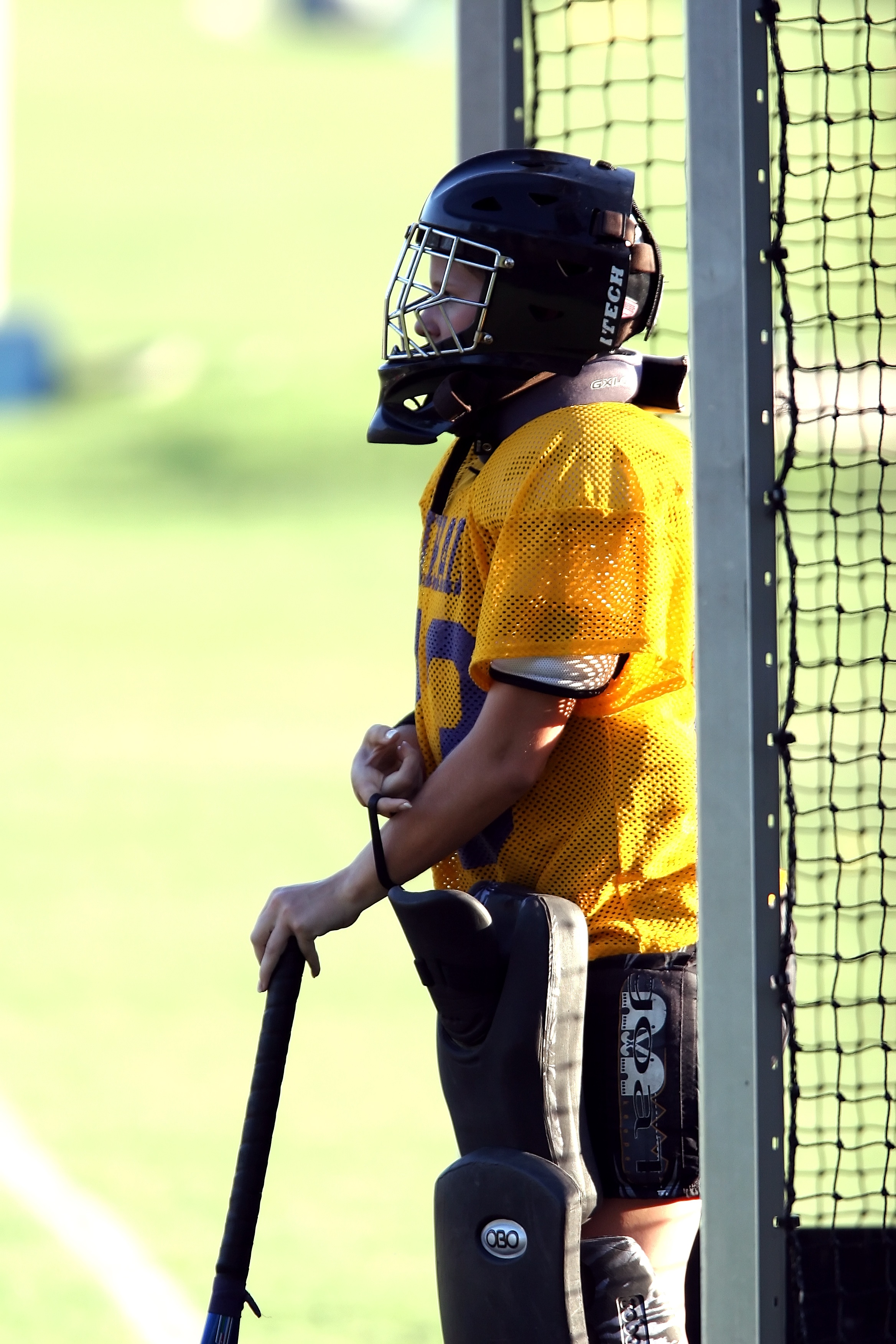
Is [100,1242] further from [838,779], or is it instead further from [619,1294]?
[838,779]

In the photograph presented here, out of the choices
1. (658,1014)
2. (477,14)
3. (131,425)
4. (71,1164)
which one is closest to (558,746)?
(658,1014)

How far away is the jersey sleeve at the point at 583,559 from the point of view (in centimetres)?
269

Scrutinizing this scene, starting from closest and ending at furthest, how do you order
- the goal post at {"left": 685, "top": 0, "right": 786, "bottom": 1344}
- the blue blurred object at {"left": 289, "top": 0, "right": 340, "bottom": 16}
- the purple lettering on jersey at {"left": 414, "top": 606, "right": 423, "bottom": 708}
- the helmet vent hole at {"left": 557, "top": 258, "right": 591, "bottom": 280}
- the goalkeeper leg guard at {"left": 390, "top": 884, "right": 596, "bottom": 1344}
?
the goal post at {"left": 685, "top": 0, "right": 786, "bottom": 1344} < the goalkeeper leg guard at {"left": 390, "top": 884, "right": 596, "bottom": 1344} < the helmet vent hole at {"left": 557, "top": 258, "right": 591, "bottom": 280} < the purple lettering on jersey at {"left": 414, "top": 606, "right": 423, "bottom": 708} < the blue blurred object at {"left": 289, "top": 0, "right": 340, "bottom": 16}

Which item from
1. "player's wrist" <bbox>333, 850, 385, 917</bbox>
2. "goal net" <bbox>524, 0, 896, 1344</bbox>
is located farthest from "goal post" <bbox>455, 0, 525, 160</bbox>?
"player's wrist" <bbox>333, 850, 385, 917</bbox>

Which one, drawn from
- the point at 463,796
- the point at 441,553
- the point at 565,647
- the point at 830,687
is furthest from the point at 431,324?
the point at 830,687

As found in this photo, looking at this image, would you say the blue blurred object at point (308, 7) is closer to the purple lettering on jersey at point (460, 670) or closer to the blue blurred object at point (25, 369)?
the blue blurred object at point (25, 369)

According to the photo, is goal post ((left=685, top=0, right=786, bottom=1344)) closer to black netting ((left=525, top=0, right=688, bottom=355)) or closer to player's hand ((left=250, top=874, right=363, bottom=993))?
black netting ((left=525, top=0, right=688, bottom=355))

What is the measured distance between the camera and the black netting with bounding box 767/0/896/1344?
3051 mm

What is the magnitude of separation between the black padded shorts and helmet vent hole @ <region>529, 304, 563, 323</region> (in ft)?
3.33

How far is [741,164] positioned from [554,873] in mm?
1095

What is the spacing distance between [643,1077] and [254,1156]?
634 mm

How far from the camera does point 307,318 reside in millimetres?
35656

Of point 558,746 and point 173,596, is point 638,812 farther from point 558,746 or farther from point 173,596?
point 173,596

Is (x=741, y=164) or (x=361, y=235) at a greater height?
(x=361, y=235)
